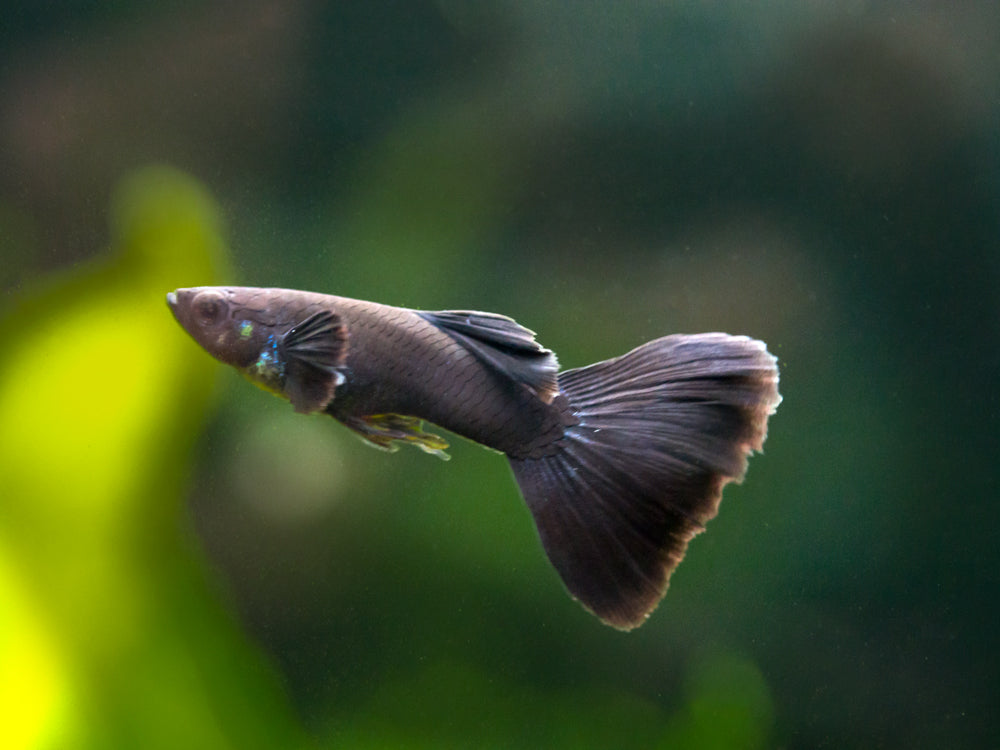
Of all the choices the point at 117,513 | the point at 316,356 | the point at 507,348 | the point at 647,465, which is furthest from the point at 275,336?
the point at 117,513

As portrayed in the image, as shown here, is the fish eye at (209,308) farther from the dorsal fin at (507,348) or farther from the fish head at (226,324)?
the dorsal fin at (507,348)

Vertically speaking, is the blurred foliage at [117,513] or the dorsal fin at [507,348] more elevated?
the dorsal fin at [507,348]

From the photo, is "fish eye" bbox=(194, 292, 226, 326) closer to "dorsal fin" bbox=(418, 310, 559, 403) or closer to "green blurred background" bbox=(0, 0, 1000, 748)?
"dorsal fin" bbox=(418, 310, 559, 403)

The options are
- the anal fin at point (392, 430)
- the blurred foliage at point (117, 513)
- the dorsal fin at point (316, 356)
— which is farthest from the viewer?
the blurred foliage at point (117, 513)

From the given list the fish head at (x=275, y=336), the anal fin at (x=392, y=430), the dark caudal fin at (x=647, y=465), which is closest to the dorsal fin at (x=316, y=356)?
the fish head at (x=275, y=336)

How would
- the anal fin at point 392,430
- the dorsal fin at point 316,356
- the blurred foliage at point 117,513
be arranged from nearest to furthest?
the dorsal fin at point 316,356, the anal fin at point 392,430, the blurred foliage at point 117,513

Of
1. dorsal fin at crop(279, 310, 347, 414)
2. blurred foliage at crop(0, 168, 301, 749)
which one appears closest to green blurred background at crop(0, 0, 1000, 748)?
blurred foliage at crop(0, 168, 301, 749)

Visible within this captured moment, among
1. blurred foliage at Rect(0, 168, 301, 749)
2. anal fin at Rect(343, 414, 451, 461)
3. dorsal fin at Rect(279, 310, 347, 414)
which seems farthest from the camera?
blurred foliage at Rect(0, 168, 301, 749)
